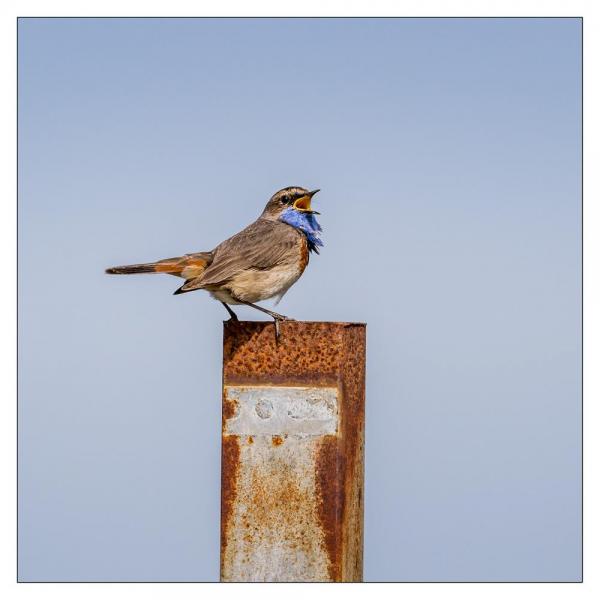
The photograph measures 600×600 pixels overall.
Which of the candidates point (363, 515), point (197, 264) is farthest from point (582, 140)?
point (363, 515)

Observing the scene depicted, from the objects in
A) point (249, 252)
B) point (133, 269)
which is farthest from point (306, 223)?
point (133, 269)

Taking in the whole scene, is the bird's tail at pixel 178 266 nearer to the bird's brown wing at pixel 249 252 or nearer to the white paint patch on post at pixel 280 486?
the bird's brown wing at pixel 249 252

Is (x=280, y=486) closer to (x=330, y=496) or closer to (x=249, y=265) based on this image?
(x=330, y=496)

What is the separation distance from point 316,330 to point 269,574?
5.94 feet

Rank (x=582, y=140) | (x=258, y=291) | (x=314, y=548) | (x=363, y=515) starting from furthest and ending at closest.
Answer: (x=582, y=140), (x=258, y=291), (x=363, y=515), (x=314, y=548)

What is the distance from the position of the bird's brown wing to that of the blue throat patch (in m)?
0.14

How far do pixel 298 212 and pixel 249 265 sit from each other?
1200 millimetres

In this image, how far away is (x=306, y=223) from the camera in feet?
31.4

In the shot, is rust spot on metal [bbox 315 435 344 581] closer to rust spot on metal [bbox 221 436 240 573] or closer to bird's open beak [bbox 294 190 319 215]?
rust spot on metal [bbox 221 436 240 573]

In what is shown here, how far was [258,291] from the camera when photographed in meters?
8.77

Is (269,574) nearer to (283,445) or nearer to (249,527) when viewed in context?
(249,527)

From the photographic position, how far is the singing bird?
855 centimetres

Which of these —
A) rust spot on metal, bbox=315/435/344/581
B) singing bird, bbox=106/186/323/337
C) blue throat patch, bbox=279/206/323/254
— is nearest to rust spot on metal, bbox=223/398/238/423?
rust spot on metal, bbox=315/435/344/581

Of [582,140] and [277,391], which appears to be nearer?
[277,391]
